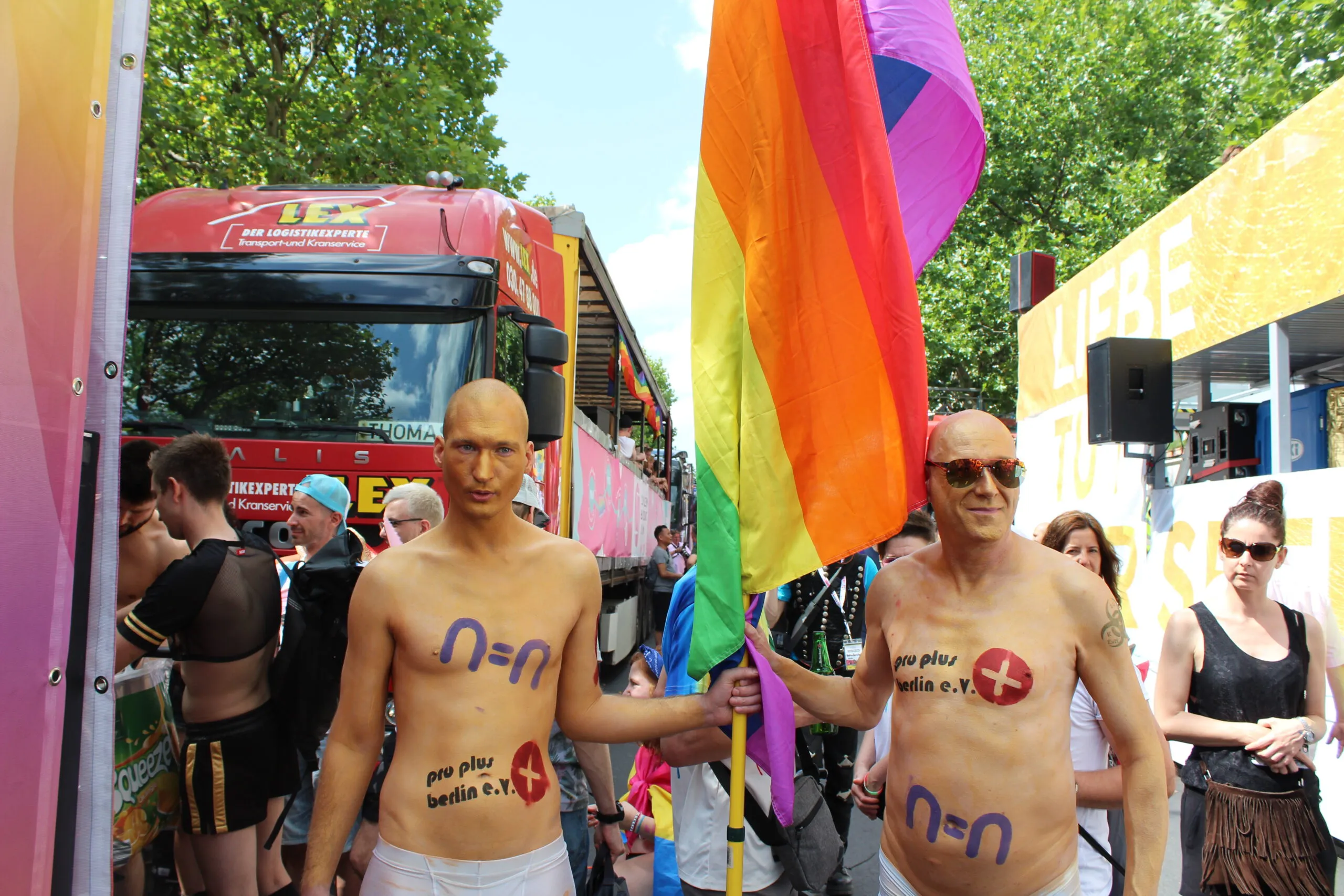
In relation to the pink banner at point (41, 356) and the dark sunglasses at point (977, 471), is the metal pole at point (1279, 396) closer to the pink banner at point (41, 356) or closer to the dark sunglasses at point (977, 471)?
the dark sunglasses at point (977, 471)

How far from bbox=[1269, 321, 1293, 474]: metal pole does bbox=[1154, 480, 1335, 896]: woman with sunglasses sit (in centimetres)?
352

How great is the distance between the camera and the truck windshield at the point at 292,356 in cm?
549

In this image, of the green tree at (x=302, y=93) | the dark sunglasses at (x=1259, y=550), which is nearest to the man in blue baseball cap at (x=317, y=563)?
the dark sunglasses at (x=1259, y=550)

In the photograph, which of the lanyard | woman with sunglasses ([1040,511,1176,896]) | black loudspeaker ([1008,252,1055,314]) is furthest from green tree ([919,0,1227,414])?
woman with sunglasses ([1040,511,1176,896])

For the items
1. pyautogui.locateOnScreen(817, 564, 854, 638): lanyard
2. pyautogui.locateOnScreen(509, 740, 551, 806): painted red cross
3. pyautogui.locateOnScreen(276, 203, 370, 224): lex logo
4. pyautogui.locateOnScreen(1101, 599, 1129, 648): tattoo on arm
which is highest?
pyautogui.locateOnScreen(276, 203, 370, 224): lex logo

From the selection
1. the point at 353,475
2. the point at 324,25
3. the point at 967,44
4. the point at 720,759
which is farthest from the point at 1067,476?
the point at 967,44

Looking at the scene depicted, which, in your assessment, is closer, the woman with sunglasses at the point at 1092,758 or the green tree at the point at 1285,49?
the woman with sunglasses at the point at 1092,758

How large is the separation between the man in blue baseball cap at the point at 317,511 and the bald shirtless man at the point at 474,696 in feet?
6.90

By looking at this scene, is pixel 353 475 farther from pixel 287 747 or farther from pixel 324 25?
pixel 324 25

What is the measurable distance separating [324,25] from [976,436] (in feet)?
51.4

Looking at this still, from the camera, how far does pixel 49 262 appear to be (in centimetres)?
183

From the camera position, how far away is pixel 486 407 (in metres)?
2.31

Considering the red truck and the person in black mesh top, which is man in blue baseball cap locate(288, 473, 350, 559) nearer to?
the person in black mesh top

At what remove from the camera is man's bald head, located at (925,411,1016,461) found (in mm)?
2260
